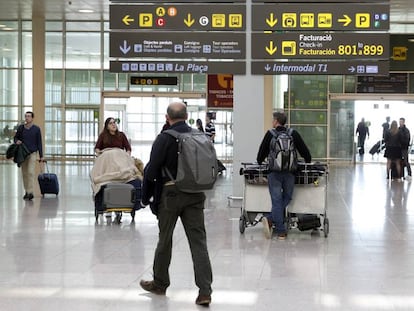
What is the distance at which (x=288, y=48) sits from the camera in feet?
Result: 42.4

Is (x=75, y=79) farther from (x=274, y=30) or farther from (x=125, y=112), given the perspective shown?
(x=274, y=30)

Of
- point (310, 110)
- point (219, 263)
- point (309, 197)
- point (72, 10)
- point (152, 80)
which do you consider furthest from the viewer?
point (310, 110)

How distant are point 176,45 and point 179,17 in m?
0.48

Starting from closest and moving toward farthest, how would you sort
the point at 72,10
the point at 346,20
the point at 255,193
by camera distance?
the point at 255,193 < the point at 346,20 < the point at 72,10

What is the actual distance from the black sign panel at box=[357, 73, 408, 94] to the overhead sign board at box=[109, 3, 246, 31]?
62.5 ft

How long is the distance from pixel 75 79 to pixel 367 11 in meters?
21.1

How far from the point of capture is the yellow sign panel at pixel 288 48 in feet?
42.3

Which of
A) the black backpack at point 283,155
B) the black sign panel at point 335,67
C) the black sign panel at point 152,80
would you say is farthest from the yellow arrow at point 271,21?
the black sign panel at point 152,80

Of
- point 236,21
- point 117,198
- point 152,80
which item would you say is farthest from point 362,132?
point 117,198

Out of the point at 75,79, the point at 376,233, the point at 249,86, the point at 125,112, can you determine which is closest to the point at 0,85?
the point at 75,79

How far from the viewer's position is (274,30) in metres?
13.0

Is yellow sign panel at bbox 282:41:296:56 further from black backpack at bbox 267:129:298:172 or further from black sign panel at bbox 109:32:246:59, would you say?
black backpack at bbox 267:129:298:172

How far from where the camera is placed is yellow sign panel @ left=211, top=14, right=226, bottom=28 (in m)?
12.9

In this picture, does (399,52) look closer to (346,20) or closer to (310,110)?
(310,110)
